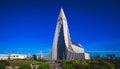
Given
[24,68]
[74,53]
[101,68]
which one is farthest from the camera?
[74,53]

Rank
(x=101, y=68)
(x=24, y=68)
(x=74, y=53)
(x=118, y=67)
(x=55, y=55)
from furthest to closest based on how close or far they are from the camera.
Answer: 1. (x=55, y=55)
2. (x=74, y=53)
3. (x=118, y=67)
4. (x=101, y=68)
5. (x=24, y=68)

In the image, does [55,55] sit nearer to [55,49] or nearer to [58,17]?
[55,49]

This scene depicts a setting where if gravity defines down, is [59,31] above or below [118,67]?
above

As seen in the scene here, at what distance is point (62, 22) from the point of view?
81062mm

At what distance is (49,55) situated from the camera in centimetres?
8112

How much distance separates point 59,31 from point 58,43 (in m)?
5.83

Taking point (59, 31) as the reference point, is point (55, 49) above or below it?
below

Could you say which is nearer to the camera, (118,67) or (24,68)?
(24,68)

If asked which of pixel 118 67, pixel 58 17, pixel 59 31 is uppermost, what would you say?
pixel 58 17

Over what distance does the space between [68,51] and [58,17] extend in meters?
18.2

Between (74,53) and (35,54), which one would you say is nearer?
(74,53)

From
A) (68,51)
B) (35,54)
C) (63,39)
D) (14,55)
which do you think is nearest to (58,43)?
(63,39)

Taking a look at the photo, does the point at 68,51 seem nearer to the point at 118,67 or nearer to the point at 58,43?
the point at 58,43

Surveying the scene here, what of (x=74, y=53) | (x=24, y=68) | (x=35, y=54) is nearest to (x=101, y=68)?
(x=24, y=68)
